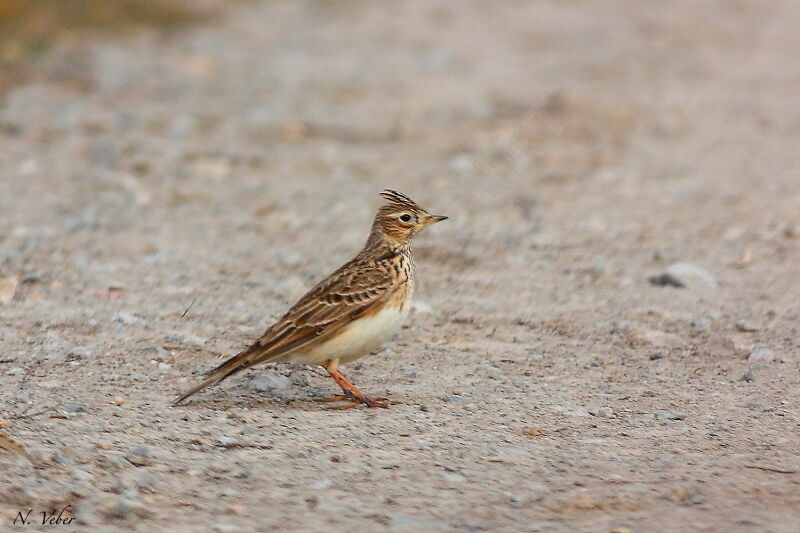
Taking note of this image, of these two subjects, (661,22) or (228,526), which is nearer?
(228,526)

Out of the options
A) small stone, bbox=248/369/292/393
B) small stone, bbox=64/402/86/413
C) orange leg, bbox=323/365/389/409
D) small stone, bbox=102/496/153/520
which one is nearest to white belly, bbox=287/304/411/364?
orange leg, bbox=323/365/389/409

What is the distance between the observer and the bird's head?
684 cm

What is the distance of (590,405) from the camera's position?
6.17 m

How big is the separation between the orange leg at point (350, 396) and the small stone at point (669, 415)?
4.39 ft

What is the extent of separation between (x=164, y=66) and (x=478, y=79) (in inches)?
149

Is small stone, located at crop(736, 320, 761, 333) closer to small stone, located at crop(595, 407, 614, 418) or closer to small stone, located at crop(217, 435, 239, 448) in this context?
small stone, located at crop(595, 407, 614, 418)

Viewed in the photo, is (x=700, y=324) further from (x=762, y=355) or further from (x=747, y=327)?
(x=762, y=355)

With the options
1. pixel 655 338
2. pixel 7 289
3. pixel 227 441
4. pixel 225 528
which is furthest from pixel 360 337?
pixel 7 289

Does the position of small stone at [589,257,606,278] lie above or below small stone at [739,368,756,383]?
above

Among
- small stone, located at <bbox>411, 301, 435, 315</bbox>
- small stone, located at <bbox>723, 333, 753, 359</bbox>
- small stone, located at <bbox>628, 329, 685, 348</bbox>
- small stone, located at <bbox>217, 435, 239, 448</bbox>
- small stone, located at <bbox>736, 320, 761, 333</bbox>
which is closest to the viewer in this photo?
small stone, located at <bbox>217, 435, 239, 448</bbox>

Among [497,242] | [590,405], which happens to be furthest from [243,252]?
[590,405]

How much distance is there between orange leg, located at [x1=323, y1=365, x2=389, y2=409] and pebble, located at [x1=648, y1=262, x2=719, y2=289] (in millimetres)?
2800

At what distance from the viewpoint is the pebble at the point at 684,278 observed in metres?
8.16

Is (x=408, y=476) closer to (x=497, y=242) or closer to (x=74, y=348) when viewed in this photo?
(x=74, y=348)
